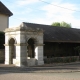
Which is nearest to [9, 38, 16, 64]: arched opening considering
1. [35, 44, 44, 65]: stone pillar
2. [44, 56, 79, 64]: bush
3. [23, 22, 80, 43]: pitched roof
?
[35, 44, 44, 65]: stone pillar

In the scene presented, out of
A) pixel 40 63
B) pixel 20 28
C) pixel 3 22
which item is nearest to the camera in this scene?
pixel 20 28

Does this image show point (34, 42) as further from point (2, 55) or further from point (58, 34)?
point (58, 34)

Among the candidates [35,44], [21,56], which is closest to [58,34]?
[35,44]

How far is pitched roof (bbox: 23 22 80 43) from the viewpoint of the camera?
30562 millimetres

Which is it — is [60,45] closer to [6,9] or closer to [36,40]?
[36,40]

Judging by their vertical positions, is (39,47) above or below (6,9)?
below

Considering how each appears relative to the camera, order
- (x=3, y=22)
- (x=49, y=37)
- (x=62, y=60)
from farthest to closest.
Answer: (x=3, y=22), (x=49, y=37), (x=62, y=60)

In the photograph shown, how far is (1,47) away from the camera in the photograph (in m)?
29.1

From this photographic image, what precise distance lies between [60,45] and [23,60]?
9.70 metres

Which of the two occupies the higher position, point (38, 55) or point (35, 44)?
point (35, 44)

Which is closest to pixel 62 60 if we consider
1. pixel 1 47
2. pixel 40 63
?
→ pixel 40 63

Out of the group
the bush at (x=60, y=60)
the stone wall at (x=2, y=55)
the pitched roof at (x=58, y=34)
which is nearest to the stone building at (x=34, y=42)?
the pitched roof at (x=58, y=34)

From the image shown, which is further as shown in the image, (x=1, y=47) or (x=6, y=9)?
(x=6, y=9)

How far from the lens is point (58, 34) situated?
108ft
